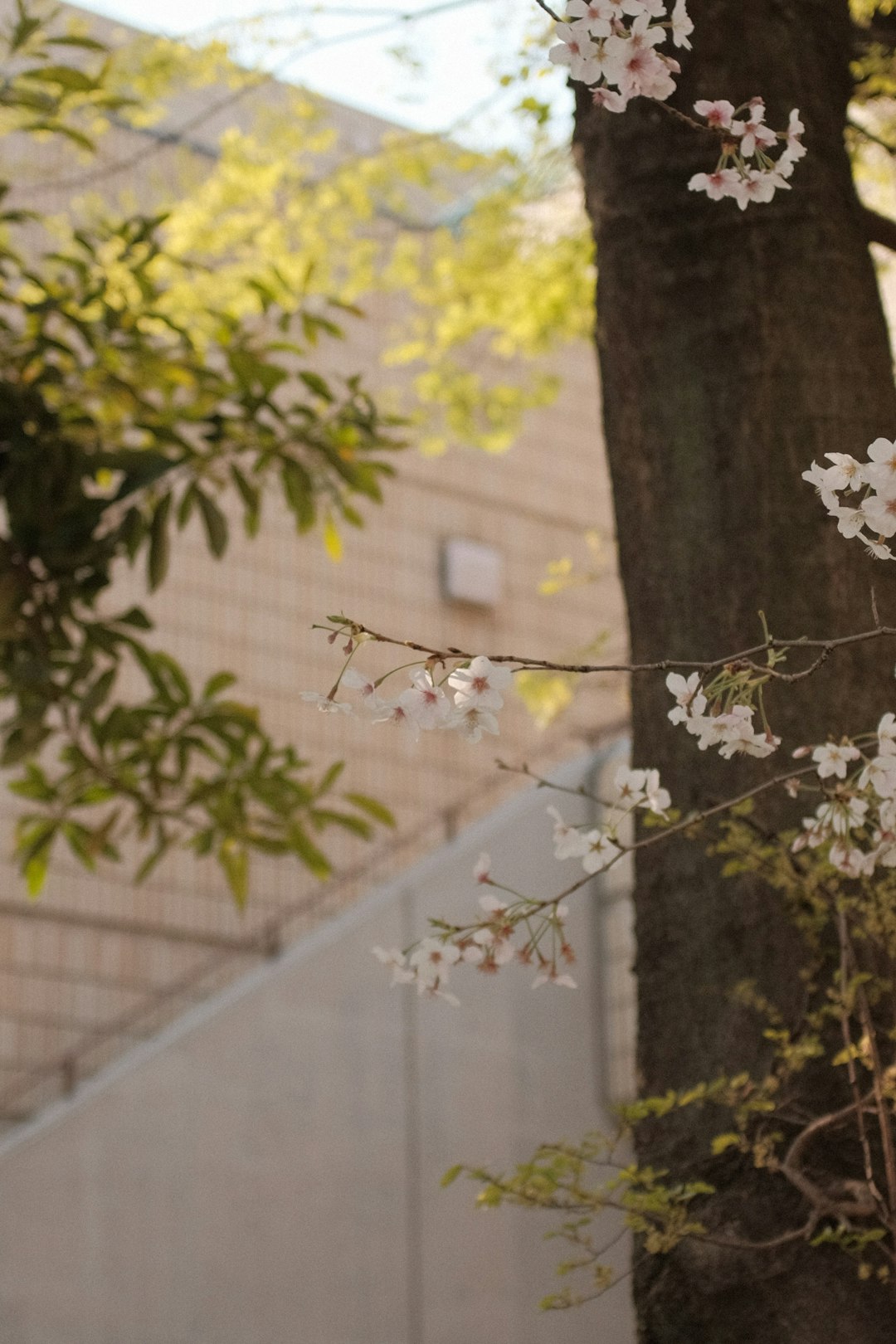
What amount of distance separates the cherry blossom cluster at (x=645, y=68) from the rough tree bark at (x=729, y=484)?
48cm

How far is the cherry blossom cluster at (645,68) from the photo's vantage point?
4.83ft

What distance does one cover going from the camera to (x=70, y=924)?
969 centimetres

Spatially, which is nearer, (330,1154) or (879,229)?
(879,229)

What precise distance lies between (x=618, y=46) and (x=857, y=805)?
0.71 meters

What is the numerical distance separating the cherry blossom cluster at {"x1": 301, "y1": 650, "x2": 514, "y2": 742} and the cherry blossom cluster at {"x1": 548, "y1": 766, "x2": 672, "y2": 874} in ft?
0.99

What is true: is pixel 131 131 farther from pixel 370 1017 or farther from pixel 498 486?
pixel 370 1017

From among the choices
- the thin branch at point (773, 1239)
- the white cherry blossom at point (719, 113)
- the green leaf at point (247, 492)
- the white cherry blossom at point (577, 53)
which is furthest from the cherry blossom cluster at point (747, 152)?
the green leaf at point (247, 492)

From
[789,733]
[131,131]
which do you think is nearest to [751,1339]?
[789,733]

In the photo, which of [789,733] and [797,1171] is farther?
[789,733]

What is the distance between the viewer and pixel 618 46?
1512 millimetres

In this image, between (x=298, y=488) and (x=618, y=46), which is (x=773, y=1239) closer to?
(x=618, y=46)

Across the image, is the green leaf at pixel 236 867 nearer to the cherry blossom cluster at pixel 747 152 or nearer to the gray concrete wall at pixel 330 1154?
the cherry blossom cluster at pixel 747 152

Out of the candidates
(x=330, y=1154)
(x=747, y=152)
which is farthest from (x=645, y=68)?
(x=330, y=1154)

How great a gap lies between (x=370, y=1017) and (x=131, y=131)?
5.88 metres
